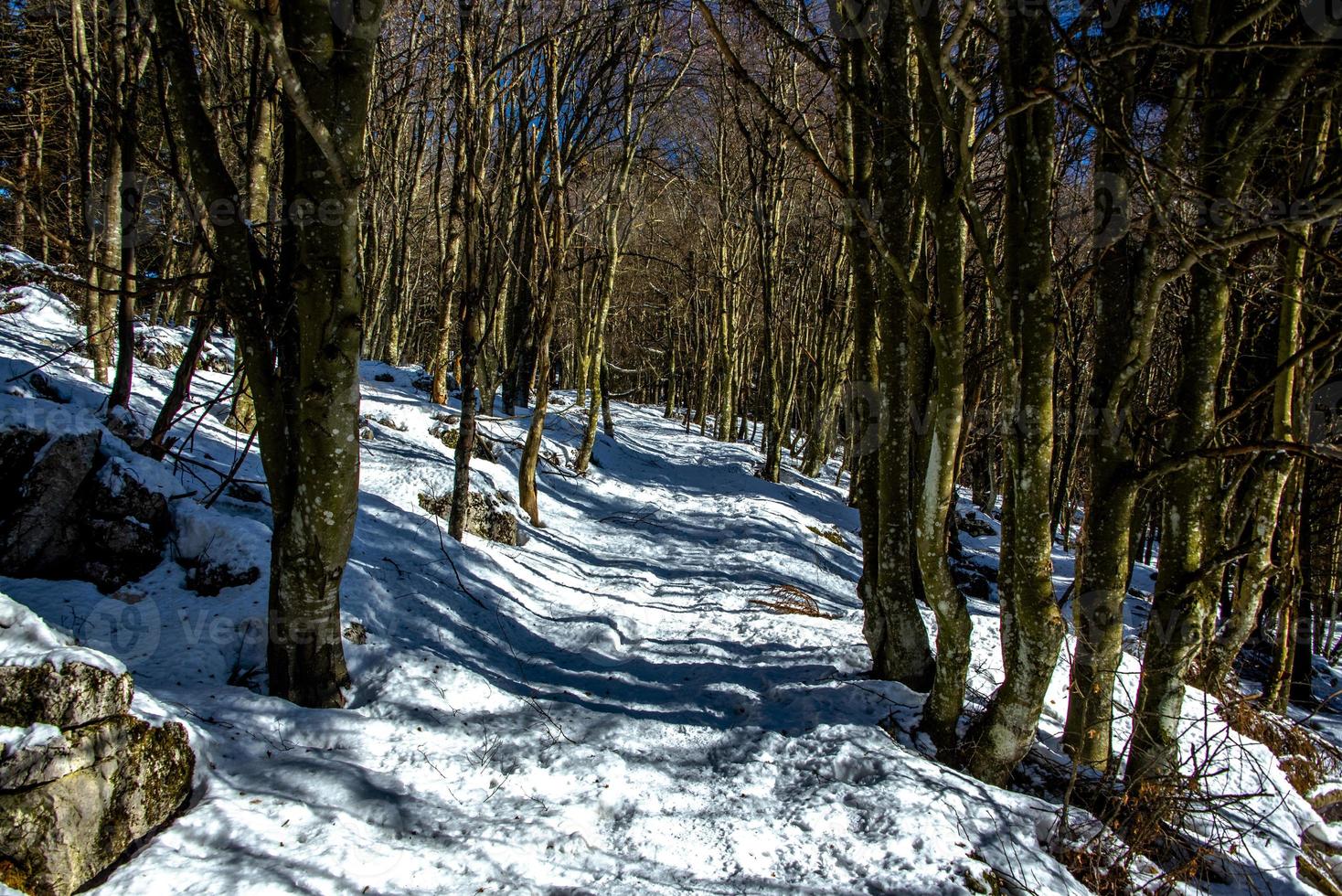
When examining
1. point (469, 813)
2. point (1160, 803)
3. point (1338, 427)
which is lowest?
point (469, 813)

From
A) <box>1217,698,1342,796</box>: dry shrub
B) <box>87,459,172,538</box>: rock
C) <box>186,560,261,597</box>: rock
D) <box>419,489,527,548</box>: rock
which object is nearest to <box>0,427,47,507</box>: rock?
<box>87,459,172,538</box>: rock

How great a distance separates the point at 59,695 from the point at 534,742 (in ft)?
6.89

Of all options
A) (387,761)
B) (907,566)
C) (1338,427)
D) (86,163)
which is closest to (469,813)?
Result: (387,761)

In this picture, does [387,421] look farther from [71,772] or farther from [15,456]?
[71,772]

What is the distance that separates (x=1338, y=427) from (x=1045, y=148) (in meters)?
8.42

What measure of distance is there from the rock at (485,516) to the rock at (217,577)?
3.21 m

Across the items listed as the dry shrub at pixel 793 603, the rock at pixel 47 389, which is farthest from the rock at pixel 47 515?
the dry shrub at pixel 793 603

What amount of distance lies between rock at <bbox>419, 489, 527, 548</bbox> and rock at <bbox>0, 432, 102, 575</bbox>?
12.0 feet

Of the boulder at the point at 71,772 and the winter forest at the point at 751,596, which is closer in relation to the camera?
the boulder at the point at 71,772

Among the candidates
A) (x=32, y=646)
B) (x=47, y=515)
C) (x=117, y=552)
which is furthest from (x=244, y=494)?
(x=32, y=646)

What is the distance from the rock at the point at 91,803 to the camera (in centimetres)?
211

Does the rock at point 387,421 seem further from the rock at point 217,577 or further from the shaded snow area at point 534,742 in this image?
the rock at point 217,577

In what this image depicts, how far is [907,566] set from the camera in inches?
188

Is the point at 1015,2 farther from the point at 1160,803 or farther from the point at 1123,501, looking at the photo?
the point at 1160,803
